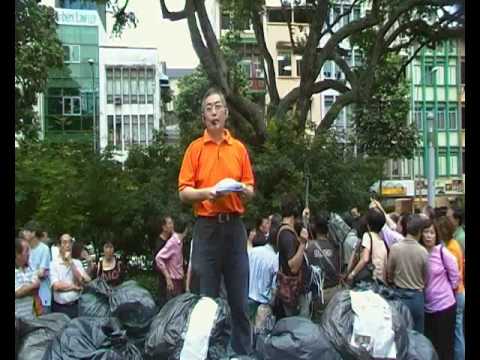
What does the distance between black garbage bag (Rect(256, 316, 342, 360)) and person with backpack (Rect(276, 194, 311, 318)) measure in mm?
1225

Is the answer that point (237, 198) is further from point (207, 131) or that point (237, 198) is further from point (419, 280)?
point (419, 280)

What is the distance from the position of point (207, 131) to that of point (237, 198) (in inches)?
17.5

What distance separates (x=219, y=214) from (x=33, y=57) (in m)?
6.15

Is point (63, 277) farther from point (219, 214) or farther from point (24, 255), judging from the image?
point (219, 214)

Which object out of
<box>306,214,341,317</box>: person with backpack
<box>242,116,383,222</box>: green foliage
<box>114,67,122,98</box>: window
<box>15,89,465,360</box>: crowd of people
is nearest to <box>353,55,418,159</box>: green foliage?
<box>242,116,383,222</box>: green foliage

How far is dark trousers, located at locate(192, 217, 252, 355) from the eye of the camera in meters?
3.98

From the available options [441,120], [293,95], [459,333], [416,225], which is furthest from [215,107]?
[441,120]

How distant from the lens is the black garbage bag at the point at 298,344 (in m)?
3.78

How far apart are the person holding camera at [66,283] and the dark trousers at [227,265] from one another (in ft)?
6.28

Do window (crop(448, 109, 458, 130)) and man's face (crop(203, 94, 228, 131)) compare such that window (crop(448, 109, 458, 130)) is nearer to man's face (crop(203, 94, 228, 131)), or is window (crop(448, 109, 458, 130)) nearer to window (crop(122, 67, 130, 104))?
window (crop(122, 67, 130, 104))

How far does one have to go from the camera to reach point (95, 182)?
9156 millimetres

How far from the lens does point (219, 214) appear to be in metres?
3.96

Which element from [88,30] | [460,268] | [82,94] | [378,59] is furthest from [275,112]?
[88,30]

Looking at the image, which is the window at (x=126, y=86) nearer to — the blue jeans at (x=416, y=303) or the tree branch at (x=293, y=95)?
the tree branch at (x=293, y=95)
